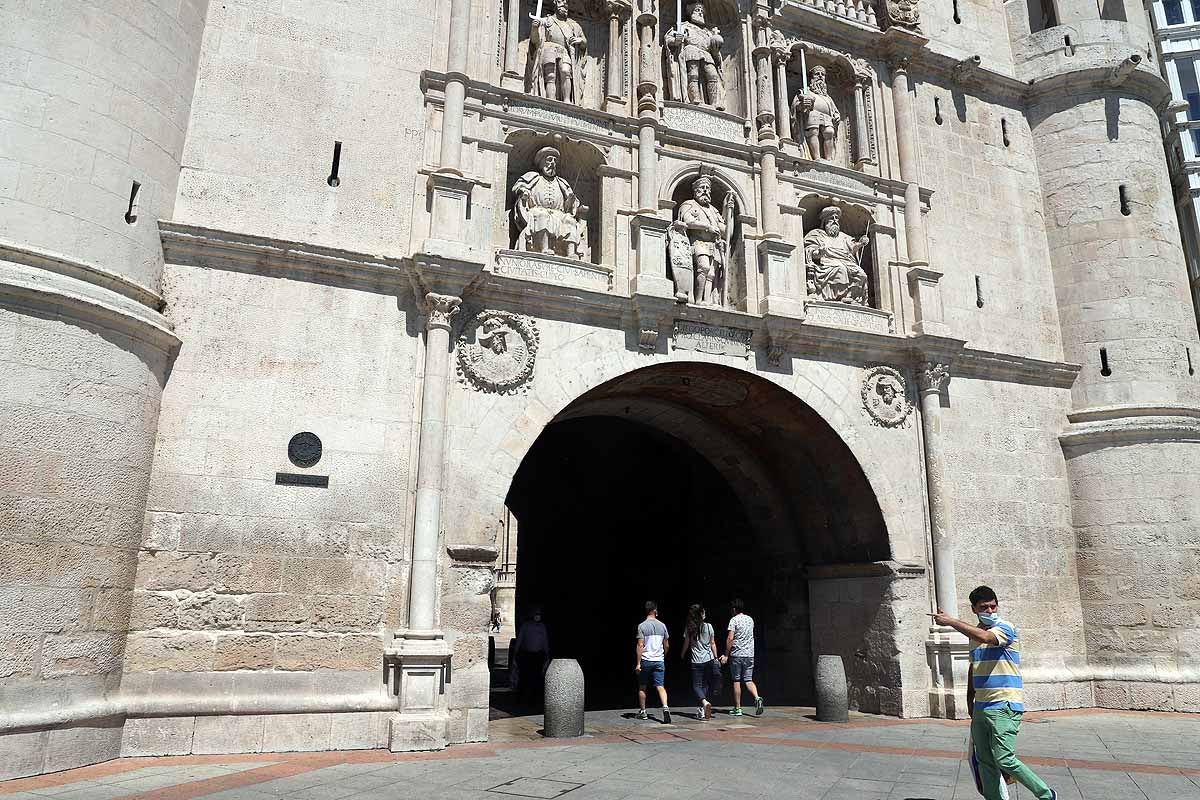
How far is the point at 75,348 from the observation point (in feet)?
26.0

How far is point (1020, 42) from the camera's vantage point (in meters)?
15.7

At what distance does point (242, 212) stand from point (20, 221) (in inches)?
87.8

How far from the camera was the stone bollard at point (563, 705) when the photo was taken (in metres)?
9.52

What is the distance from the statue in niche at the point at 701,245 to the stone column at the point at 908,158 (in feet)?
10.4

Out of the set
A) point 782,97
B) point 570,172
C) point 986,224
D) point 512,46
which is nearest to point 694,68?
point 782,97

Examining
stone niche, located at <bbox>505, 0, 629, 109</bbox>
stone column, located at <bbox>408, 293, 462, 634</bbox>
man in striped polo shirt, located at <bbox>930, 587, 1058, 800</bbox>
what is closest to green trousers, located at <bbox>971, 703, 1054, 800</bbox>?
man in striped polo shirt, located at <bbox>930, 587, 1058, 800</bbox>

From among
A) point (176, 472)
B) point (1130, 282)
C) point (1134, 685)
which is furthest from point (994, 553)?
point (176, 472)

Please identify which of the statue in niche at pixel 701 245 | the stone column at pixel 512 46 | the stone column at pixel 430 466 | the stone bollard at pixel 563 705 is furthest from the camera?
the statue in niche at pixel 701 245

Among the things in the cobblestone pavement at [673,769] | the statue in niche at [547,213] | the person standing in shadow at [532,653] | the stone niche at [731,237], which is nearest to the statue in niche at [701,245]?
the stone niche at [731,237]

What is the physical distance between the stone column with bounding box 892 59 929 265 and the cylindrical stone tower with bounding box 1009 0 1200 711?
9.47 ft

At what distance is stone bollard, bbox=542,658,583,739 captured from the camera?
9523 millimetres

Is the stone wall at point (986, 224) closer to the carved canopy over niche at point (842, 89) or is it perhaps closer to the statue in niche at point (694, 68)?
the carved canopy over niche at point (842, 89)

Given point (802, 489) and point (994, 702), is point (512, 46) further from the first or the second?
point (994, 702)

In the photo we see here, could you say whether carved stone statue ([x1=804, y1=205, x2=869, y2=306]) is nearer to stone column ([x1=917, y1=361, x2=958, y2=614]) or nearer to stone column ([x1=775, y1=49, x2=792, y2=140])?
stone column ([x1=775, y1=49, x2=792, y2=140])
